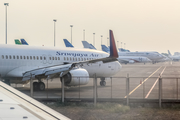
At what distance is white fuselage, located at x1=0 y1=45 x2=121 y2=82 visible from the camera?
820 inches

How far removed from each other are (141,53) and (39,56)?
102042 millimetres

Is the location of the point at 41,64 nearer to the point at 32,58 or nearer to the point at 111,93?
the point at 32,58

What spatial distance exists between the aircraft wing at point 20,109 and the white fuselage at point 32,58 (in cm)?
1641

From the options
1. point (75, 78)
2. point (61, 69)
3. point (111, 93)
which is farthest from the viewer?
point (61, 69)

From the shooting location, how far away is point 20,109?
377 cm

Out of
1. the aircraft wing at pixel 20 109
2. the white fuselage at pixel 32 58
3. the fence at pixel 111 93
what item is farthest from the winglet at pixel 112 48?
the aircraft wing at pixel 20 109

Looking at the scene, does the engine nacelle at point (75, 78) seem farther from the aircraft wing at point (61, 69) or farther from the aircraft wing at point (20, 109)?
the aircraft wing at point (20, 109)

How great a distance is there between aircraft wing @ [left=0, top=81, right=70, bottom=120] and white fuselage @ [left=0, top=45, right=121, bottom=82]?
16414mm

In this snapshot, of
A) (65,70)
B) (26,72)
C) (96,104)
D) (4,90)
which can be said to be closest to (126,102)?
(96,104)

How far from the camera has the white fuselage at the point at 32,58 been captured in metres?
20.8

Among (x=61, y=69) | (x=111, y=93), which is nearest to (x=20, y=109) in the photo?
(x=111, y=93)

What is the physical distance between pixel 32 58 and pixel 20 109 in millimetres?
18572

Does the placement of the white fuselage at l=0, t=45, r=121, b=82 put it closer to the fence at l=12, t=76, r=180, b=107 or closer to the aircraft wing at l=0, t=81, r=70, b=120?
the fence at l=12, t=76, r=180, b=107

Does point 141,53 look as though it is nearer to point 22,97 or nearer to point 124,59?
point 124,59
